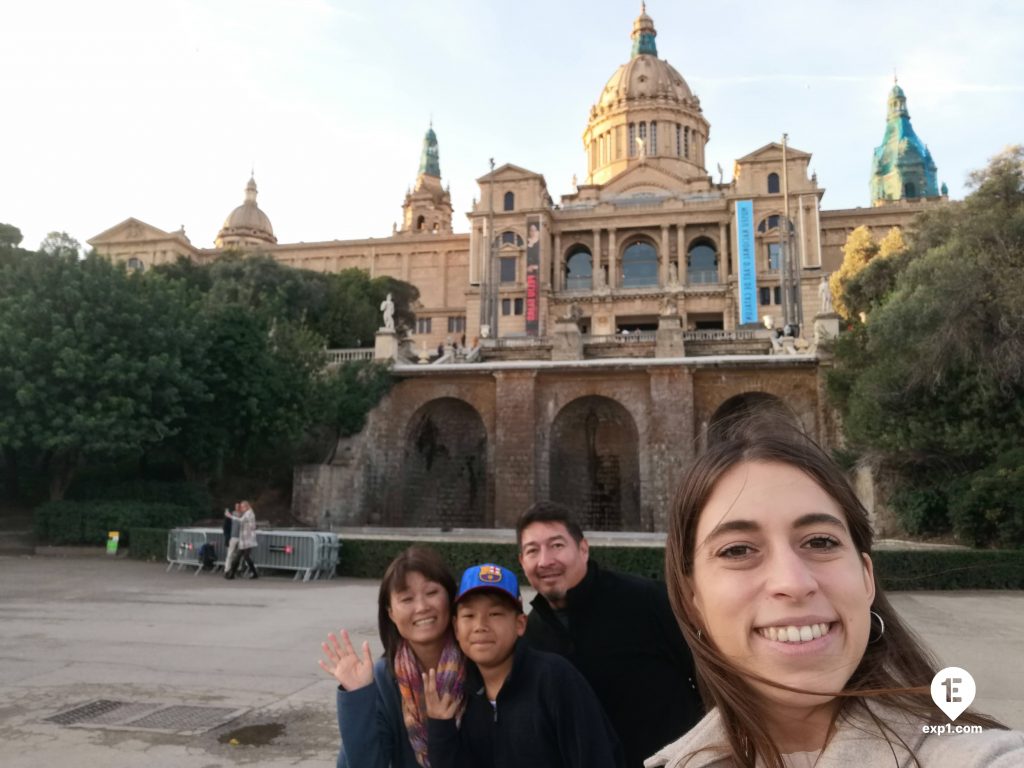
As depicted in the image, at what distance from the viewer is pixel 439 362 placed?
28.8 metres

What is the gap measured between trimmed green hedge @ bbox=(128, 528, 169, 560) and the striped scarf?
1557 centimetres

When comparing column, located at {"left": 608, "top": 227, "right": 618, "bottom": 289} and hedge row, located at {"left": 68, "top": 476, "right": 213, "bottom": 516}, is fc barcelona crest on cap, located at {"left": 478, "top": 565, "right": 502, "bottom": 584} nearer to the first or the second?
hedge row, located at {"left": 68, "top": 476, "right": 213, "bottom": 516}

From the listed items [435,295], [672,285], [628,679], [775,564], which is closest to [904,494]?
[628,679]

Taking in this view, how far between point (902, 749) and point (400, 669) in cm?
214

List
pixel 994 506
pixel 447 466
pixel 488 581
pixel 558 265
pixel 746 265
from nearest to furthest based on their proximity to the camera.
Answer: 1. pixel 488 581
2. pixel 994 506
3. pixel 447 466
4. pixel 746 265
5. pixel 558 265

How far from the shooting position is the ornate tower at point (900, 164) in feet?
228

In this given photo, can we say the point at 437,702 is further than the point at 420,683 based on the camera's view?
No

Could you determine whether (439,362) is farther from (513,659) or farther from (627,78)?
(627,78)

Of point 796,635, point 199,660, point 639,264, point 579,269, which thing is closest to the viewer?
point 796,635

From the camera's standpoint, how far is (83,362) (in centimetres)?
1748

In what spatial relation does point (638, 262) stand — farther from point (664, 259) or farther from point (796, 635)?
point (796, 635)

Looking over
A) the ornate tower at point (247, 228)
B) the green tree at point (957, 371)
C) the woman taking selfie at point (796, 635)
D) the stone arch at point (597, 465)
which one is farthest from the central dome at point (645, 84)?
the woman taking selfie at point (796, 635)

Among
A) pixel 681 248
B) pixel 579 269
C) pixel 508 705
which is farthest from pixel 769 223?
pixel 508 705

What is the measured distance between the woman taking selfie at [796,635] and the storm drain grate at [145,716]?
4.97 meters
